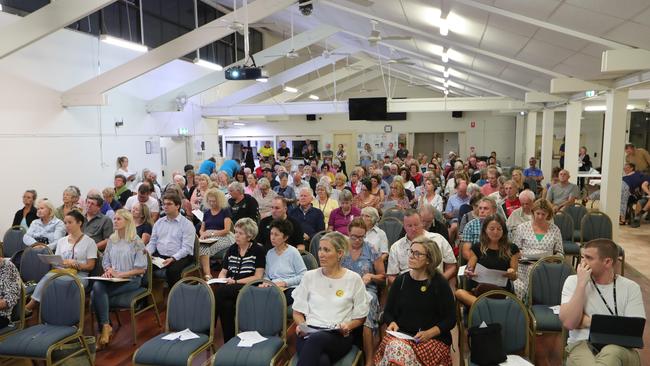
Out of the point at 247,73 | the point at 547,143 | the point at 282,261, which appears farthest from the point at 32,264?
the point at 547,143

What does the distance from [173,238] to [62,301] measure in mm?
1421

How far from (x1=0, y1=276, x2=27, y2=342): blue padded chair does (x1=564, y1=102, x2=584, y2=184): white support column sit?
936 centimetres

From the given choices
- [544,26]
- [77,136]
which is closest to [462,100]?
[544,26]

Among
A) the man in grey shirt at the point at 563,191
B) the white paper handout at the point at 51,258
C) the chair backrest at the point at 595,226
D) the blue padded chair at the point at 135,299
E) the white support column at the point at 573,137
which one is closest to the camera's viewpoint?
the blue padded chair at the point at 135,299

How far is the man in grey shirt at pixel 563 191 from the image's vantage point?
7.50 metres

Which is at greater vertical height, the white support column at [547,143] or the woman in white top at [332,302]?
the white support column at [547,143]

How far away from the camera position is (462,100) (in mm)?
12836

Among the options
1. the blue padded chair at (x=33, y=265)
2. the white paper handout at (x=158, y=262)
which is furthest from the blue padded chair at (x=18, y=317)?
the white paper handout at (x=158, y=262)

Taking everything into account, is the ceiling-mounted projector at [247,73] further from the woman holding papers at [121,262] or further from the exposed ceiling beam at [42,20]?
the woman holding papers at [121,262]

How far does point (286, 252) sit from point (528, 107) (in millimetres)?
11097

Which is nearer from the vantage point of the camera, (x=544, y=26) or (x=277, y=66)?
(x=544, y=26)

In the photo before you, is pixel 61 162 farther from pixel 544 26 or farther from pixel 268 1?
pixel 544 26

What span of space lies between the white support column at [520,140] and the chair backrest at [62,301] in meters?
16.7

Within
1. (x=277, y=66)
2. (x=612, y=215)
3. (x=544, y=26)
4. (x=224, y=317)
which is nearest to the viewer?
(x=224, y=317)
